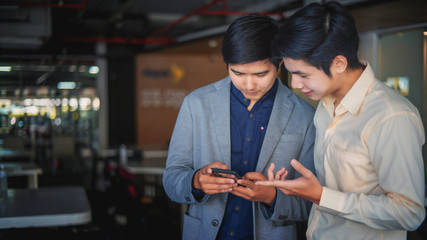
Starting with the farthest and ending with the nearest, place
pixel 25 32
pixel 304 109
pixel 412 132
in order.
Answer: pixel 25 32, pixel 304 109, pixel 412 132

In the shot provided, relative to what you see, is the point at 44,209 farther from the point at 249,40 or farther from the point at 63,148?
the point at 63,148

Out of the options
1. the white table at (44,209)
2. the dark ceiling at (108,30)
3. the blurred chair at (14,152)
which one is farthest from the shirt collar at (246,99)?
the dark ceiling at (108,30)

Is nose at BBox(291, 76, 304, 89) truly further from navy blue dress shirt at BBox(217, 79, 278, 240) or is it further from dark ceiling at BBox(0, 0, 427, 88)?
dark ceiling at BBox(0, 0, 427, 88)

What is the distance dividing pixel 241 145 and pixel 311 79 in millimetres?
519

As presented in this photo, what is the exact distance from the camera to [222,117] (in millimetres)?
1957

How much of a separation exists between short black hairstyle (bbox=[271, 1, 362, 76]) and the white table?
179 cm

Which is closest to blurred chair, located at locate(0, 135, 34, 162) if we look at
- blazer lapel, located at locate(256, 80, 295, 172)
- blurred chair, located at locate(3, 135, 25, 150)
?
blurred chair, located at locate(3, 135, 25, 150)

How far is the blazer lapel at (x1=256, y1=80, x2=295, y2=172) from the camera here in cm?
189

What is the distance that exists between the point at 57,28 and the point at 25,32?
3355 mm

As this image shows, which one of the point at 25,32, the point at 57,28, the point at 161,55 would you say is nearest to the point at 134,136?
the point at 161,55

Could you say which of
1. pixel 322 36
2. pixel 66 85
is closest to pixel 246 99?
pixel 322 36

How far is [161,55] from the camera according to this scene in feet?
40.0

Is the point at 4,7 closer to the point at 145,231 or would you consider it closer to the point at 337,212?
the point at 145,231

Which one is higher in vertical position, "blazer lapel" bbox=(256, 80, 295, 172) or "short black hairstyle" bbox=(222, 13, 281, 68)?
"short black hairstyle" bbox=(222, 13, 281, 68)
